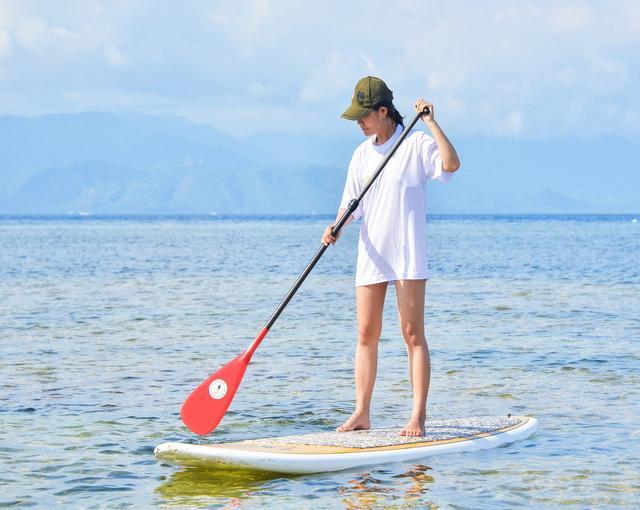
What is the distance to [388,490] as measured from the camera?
6.60 meters

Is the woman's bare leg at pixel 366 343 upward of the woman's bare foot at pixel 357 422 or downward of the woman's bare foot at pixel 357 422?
upward

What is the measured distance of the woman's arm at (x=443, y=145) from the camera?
6.83 m

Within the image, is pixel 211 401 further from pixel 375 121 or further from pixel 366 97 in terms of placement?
pixel 366 97

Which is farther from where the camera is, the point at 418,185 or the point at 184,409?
the point at 184,409

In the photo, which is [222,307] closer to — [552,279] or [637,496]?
[552,279]

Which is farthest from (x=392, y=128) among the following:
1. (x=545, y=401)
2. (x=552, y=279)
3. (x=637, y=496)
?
(x=552, y=279)

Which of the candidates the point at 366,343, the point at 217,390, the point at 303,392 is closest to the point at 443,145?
the point at 366,343

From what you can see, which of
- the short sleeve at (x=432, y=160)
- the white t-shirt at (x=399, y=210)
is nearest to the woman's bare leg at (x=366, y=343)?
the white t-shirt at (x=399, y=210)

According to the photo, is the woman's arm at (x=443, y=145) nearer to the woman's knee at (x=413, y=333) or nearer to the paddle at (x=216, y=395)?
the woman's knee at (x=413, y=333)

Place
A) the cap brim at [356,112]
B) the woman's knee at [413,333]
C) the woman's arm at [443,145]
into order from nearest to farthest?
the woman's arm at [443,145] < the cap brim at [356,112] < the woman's knee at [413,333]

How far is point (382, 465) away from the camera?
710 cm

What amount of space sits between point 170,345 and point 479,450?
7.20m

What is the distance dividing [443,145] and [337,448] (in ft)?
7.13

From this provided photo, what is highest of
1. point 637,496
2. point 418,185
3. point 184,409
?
point 418,185
